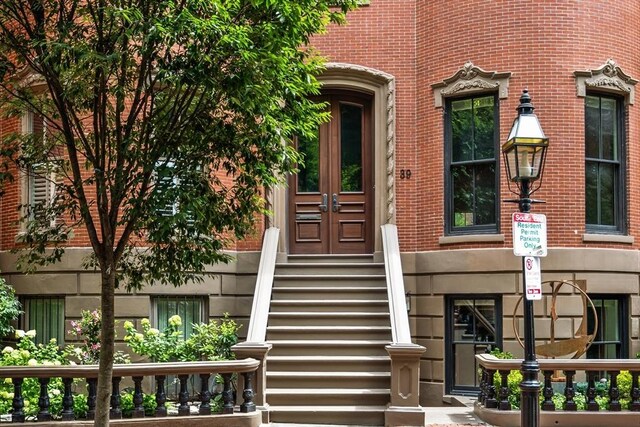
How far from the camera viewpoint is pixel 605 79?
53.2ft

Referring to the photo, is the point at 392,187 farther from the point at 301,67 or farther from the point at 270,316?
the point at 301,67

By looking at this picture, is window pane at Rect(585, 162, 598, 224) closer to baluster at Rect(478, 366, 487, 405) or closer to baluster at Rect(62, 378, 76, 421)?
baluster at Rect(478, 366, 487, 405)

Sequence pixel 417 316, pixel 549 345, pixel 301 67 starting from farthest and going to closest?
pixel 417 316
pixel 549 345
pixel 301 67

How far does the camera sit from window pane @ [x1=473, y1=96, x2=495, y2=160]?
53.9 feet

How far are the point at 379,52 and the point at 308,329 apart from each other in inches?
220

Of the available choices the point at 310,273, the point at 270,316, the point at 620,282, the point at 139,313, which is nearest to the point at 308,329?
the point at 270,316

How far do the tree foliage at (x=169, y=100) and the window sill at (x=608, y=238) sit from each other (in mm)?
7097

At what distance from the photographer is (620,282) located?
52.6 feet

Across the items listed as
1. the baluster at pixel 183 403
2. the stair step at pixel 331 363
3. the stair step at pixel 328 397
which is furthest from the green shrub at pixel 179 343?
the baluster at pixel 183 403

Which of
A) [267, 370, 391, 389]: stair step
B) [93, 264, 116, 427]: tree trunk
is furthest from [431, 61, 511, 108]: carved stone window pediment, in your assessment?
[93, 264, 116, 427]: tree trunk

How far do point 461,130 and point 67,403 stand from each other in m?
8.40

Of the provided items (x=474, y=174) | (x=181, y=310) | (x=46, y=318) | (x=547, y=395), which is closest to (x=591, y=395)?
(x=547, y=395)

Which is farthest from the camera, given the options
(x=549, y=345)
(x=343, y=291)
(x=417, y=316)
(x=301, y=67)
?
(x=417, y=316)

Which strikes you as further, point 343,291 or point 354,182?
point 354,182
